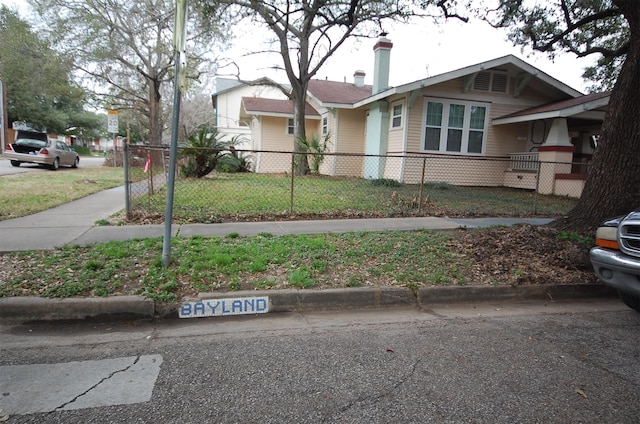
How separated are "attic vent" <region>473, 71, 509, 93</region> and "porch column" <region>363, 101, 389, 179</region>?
11.7ft

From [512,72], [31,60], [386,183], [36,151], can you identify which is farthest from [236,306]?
[31,60]

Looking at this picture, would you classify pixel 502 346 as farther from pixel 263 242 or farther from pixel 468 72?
pixel 468 72

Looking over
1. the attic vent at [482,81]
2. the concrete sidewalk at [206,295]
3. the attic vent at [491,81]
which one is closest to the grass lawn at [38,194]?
the concrete sidewalk at [206,295]

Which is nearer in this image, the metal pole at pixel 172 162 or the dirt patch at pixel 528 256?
the metal pole at pixel 172 162

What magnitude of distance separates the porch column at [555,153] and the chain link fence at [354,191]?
47 millimetres

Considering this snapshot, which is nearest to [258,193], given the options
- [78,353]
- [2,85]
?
[78,353]

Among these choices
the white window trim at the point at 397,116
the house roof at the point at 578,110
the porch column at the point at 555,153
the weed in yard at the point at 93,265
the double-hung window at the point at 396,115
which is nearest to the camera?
the weed in yard at the point at 93,265

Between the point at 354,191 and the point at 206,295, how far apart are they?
803 cm

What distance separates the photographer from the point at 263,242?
552 cm

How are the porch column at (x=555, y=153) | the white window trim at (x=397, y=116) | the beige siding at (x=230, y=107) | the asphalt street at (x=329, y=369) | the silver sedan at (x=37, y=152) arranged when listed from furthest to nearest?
the beige siding at (x=230, y=107), the silver sedan at (x=37, y=152), the white window trim at (x=397, y=116), the porch column at (x=555, y=153), the asphalt street at (x=329, y=369)

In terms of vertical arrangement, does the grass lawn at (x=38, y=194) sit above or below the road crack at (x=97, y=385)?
above

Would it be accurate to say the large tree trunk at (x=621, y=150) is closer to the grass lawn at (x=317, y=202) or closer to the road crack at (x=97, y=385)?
the grass lawn at (x=317, y=202)

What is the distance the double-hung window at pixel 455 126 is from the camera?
47.2 ft

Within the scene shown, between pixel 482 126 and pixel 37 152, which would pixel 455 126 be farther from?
pixel 37 152
